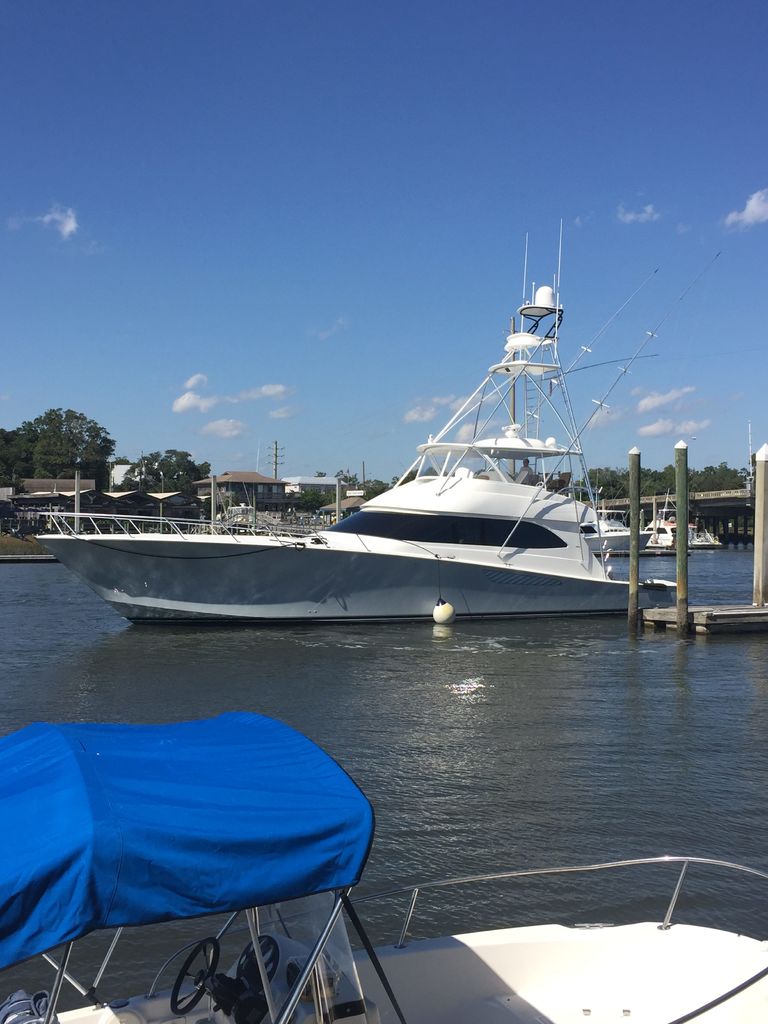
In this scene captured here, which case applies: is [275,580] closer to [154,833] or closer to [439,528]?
[439,528]

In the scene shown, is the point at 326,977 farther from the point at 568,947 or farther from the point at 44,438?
the point at 44,438

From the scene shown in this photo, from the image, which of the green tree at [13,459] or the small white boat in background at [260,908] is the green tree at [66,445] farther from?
the small white boat in background at [260,908]

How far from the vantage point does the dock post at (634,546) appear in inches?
814

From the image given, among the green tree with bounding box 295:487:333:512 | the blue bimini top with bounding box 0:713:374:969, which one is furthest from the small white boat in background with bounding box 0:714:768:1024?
the green tree with bounding box 295:487:333:512

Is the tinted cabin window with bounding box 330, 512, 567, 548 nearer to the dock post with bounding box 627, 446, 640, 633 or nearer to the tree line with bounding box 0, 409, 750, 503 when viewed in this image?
the dock post with bounding box 627, 446, 640, 633

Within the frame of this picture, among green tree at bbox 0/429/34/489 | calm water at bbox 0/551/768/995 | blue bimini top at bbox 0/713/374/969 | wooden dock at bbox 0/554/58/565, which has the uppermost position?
green tree at bbox 0/429/34/489

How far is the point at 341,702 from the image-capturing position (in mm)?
13086

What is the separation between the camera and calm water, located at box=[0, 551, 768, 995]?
752 cm

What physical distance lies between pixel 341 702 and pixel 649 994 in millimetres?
9041

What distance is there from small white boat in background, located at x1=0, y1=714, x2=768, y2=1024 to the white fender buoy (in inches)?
620

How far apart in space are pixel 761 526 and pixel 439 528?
7172mm

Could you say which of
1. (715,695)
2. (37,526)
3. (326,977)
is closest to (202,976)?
(326,977)

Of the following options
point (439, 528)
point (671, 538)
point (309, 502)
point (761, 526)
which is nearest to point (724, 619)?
point (761, 526)

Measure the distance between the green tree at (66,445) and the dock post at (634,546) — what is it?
65100 millimetres
